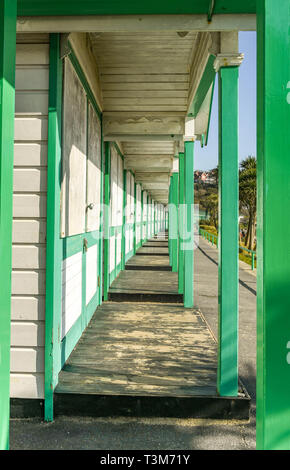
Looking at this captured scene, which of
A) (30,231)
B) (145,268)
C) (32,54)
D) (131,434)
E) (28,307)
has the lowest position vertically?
(131,434)

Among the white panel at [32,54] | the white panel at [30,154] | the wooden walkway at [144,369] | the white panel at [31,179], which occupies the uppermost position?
the white panel at [32,54]

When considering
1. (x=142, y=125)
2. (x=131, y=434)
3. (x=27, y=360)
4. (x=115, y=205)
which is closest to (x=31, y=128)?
(x=27, y=360)

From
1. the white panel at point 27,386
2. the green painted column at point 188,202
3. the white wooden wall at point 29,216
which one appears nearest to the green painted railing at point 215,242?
the green painted column at point 188,202

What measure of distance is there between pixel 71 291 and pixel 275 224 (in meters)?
2.80

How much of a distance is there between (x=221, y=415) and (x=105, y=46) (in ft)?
13.2

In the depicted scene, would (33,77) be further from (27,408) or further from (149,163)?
(149,163)

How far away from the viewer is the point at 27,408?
9.36 feet

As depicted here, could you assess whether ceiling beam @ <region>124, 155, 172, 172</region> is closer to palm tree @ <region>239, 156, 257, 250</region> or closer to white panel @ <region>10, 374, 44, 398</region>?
white panel @ <region>10, 374, 44, 398</region>

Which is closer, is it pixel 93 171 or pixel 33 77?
pixel 33 77

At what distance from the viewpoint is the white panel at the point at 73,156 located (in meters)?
3.20

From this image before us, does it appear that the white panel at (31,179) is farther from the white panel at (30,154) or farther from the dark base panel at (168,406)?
the dark base panel at (168,406)

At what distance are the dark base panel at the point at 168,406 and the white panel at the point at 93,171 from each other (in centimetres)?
235

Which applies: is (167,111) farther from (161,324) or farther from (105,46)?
(161,324)

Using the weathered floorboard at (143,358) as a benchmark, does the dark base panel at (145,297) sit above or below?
above
